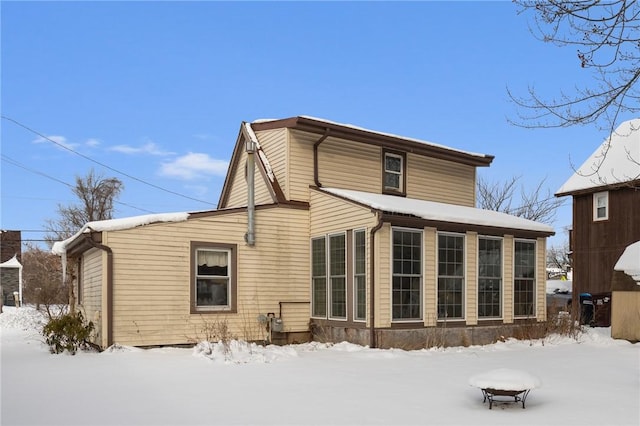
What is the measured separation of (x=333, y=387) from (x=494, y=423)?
2.86 metres

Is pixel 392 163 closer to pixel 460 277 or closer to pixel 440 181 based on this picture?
pixel 440 181

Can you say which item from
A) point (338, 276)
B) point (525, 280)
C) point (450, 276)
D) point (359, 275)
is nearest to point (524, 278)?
point (525, 280)

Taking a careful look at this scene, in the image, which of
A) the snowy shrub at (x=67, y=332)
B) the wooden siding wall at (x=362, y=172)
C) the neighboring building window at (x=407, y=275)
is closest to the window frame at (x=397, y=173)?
the wooden siding wall at (x=362, y=172)

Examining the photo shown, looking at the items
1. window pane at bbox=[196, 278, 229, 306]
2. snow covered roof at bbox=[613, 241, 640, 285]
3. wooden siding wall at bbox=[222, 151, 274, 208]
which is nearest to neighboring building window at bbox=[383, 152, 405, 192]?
wooden siding wall at bbox=[222, 151, 274, 208]

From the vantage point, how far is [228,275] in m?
14.4

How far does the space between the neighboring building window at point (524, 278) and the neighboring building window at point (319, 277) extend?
549cm

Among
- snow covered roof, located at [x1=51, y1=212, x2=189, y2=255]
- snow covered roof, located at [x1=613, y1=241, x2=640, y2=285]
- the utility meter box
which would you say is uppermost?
snow covered roof, located at [x1=51, y1=212, x2=189, y2=255]

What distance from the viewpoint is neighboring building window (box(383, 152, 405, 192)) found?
1745cm

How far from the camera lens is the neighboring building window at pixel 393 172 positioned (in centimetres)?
1745

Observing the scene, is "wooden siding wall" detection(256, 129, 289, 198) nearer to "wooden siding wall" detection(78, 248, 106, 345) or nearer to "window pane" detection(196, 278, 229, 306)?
"window pane" detection(196, 278, 229, 306)

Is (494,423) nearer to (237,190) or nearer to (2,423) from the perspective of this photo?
(2,423)

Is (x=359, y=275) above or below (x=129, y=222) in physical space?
below

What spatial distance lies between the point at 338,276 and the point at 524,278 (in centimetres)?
571

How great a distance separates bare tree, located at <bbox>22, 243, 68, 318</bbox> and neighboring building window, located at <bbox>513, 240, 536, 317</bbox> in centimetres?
1247
